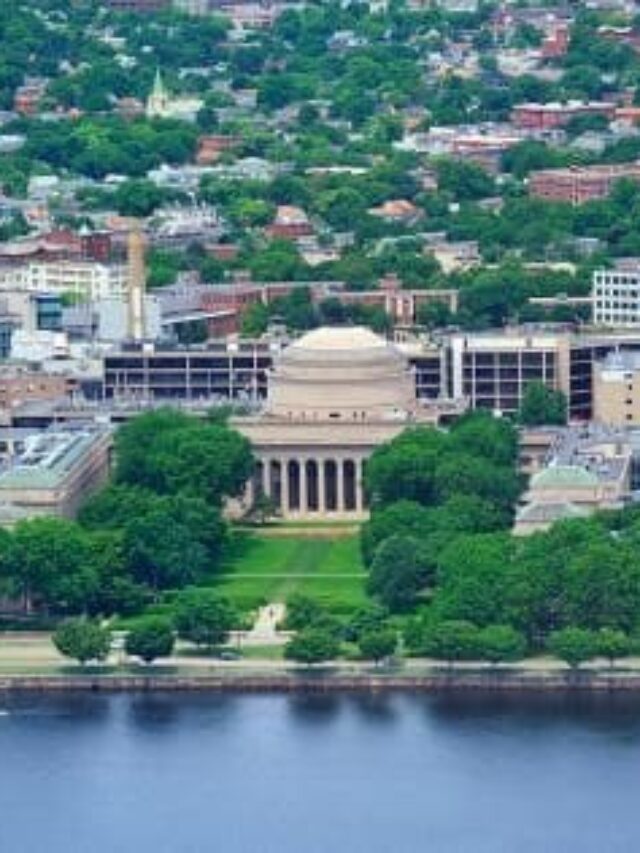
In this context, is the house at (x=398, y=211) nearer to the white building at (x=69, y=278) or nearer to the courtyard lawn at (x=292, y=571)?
the white building at (x=69, y=278)

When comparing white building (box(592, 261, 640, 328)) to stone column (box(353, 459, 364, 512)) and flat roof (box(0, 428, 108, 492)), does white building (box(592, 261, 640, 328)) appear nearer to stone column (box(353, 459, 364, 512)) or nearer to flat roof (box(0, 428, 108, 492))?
stone column (box(353, 459, 364, 512))

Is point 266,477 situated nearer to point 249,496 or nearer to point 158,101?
point 249,496

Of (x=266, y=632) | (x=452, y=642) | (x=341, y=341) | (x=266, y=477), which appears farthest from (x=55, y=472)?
(x=452, y=642)

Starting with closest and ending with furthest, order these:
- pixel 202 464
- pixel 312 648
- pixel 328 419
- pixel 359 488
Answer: pixel 312 648
pixel 202 464
pixel 359 488
pixel 328 419

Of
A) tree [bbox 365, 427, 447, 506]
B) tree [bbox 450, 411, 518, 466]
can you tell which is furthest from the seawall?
tree [bbox 450, 411, 518, 466]

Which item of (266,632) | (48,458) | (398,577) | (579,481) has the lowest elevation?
(266,632)

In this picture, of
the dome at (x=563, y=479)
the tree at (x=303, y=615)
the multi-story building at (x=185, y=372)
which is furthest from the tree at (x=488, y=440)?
the tree at (x=303, y=615)

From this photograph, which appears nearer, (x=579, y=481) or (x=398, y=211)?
(x=579, y=481)
